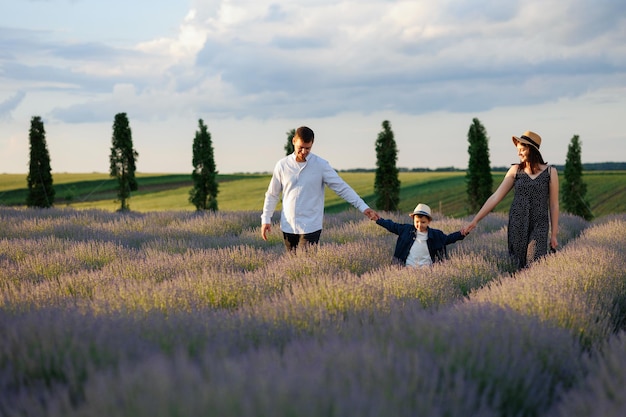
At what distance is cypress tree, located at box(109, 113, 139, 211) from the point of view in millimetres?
34500

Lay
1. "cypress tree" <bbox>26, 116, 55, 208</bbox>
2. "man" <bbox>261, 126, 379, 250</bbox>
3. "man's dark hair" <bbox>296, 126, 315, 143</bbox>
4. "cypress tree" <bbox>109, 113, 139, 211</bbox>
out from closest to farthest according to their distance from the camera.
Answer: "man's dark hair" <bbox>296, 126, 315, 143</bbox>, "man" <bbox>261, 126, 379, 250</bbox>, "cypress tree" <bbox>26, 116, 55, 208</bbox>, "cypress tree" <bbox>109, 113, 139, 211</bbox>

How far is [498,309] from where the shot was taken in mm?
3854

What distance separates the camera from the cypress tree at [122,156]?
34.5m

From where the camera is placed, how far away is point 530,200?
6.57 m

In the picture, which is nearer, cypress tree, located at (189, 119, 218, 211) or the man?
the man

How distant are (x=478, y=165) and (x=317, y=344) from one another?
2891cm

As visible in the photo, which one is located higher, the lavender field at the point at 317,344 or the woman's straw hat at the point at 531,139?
the woman's straw hat at the point at 531,139

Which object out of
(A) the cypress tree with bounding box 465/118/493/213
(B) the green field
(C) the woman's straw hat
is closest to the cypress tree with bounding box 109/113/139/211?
(B) the green field

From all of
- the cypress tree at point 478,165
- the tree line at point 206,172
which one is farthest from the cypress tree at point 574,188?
the cypress tree at point 478,165

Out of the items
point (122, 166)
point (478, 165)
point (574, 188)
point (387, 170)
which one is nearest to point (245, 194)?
point (122, 166)

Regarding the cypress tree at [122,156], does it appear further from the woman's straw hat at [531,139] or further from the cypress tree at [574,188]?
the woman's straw hat at [531,139]

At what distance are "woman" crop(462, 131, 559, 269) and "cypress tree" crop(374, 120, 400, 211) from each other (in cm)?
2219

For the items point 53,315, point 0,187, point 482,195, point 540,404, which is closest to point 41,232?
point 53,315

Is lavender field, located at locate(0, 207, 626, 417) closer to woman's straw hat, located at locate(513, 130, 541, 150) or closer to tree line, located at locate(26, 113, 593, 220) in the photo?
woman's straw hat, located at locate(513, 130, 541, 150)
